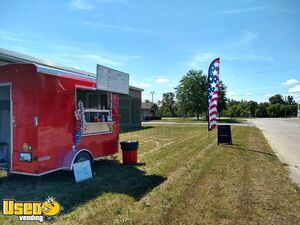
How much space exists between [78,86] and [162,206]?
3.78 m

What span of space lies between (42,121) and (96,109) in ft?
6.98

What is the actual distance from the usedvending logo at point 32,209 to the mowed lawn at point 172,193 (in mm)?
173

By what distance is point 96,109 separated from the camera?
7.85 metres

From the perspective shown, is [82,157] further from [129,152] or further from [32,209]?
[32,209]

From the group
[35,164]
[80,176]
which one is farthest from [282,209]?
[35,164]

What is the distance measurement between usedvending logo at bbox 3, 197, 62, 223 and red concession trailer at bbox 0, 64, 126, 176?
996 millimetres

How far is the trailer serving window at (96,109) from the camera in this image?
24.3 feet

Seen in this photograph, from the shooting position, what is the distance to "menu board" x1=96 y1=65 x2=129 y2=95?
716 centimetres

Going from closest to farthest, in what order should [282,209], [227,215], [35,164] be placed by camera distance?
[227,215] < [282,209] < [35,164]

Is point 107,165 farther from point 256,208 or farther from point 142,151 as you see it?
point 256,208

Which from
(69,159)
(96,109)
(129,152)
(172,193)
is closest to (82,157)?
(69,159)

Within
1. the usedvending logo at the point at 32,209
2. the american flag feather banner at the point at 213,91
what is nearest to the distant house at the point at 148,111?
the american flag feather banner at the point at 213,91

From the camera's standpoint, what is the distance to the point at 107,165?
330 inches

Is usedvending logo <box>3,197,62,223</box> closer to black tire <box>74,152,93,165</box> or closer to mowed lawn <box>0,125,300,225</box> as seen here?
mowed lawn <box>0,125,300,225</box>
